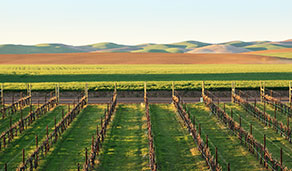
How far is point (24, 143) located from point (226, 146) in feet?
45.1

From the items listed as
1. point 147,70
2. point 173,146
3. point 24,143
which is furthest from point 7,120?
point 147,70

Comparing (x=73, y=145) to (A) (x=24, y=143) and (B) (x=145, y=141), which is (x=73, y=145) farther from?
(B) (x=145, y=141)

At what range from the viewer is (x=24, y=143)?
23469 mm

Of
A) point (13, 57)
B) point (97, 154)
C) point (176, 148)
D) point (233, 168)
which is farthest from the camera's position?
point (13, 57)

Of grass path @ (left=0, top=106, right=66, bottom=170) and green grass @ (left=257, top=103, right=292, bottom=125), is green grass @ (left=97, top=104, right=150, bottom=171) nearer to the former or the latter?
grass path @ (left=0, top=106, right=66, bottom=170)

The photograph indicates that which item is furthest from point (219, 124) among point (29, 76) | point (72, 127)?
point (29, 76)

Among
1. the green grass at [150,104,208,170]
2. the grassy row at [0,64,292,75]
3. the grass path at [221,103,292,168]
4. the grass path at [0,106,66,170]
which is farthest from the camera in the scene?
the grassy row at [0,64,292,75]

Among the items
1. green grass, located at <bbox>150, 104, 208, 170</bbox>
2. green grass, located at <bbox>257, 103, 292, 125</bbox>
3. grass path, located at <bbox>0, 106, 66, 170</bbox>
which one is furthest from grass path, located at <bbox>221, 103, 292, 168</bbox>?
grass path, located at <bbox>0, 106, 66, 170</bbox>

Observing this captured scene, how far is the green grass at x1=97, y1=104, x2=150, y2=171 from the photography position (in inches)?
758

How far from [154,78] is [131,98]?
22285mm

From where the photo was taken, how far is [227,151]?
71.1 ft

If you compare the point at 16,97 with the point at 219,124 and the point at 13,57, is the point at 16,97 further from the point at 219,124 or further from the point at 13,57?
the point at 13,57

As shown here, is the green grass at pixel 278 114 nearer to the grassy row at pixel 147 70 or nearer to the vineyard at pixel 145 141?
the vineyard at pixel 145 141

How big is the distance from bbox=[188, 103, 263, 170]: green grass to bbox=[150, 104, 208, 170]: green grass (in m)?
1.40
